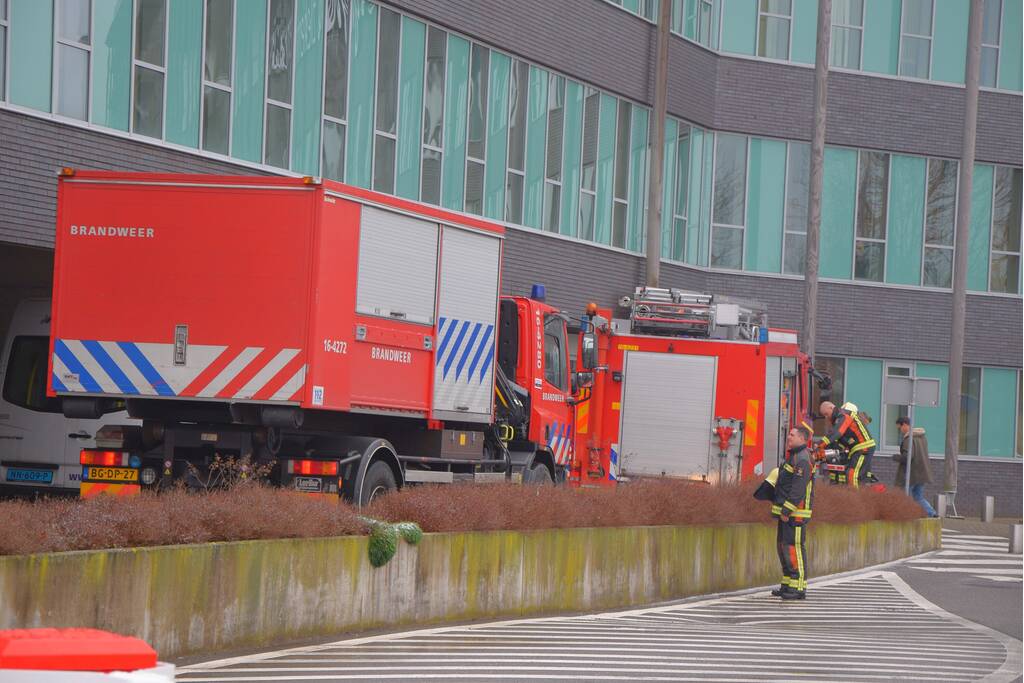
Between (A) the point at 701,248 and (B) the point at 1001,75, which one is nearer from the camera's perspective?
(A) the point at 701,248

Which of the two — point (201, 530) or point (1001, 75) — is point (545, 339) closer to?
point (201, 530)

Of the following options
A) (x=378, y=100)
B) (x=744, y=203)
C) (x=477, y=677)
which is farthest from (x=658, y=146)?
(x=477, y=677)

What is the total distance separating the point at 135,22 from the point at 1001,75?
24321mm

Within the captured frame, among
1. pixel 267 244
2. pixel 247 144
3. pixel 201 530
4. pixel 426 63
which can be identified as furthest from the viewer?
pixel 426 63

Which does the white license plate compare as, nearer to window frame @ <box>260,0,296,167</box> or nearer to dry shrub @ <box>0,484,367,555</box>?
dry shrub @ <box>0,484,367,555</box>

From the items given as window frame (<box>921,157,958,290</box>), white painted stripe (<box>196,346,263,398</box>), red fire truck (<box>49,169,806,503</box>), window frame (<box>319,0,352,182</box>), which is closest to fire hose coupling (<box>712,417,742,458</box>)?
window frame (<box>319,0,352,182</box>)

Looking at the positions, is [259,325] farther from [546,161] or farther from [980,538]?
[980,538]

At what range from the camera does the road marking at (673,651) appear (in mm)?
9625

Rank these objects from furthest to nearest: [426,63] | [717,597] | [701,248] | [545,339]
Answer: [701,248] → [426,63] → [545,339] → [717,597]

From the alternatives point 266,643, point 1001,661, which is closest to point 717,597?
point 1001,661

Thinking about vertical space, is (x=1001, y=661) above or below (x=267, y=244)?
below

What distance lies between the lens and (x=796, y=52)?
36.7 m

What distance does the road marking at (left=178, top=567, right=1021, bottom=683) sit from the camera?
9625mm

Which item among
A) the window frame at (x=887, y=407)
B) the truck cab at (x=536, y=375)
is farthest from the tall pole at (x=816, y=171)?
the truck cab at (x=536, y=375)
